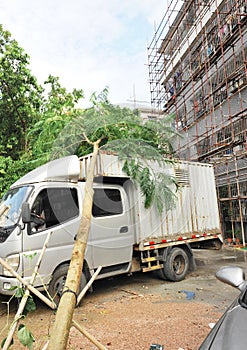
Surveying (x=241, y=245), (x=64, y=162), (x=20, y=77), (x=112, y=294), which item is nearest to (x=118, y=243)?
(x=112, y=294)

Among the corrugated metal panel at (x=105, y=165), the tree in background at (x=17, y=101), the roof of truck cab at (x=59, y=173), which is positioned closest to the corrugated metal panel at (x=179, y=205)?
the corrugated metal panel at (x=105, y=165)

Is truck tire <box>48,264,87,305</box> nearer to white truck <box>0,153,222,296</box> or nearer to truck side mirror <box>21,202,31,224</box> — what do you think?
white truck <box>0,153,222,296</box>

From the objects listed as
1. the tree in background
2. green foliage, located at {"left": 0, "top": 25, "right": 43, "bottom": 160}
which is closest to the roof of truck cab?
the tree in background

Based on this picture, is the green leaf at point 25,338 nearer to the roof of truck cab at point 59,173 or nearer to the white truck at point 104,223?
the white truck at point 104,223

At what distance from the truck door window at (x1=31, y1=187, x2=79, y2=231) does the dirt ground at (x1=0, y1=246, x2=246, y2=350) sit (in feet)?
4.63

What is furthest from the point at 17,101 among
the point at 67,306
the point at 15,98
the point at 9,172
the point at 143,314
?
the point at 67,306

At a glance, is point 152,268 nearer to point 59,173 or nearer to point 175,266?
point 175,266

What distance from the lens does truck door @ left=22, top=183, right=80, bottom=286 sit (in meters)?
4.70

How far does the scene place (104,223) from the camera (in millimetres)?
5691

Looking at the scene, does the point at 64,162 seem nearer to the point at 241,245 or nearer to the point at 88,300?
the point at 88,300

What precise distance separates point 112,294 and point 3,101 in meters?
10.7

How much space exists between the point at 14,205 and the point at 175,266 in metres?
3.83

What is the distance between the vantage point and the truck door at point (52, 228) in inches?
185

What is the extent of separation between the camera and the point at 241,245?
39.1 ft
